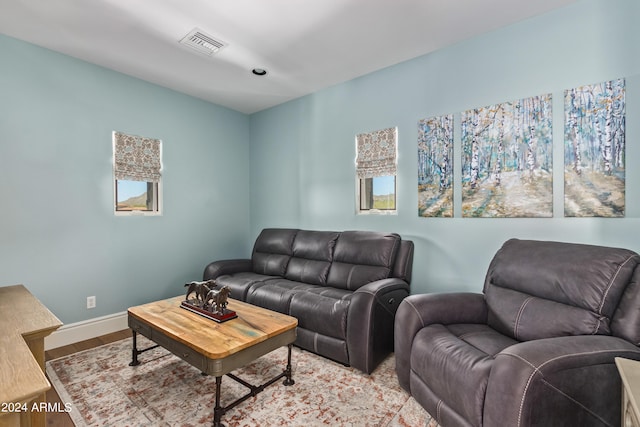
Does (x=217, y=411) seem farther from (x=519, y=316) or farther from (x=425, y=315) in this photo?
(x=519, y=316)

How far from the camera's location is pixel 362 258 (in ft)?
9.75

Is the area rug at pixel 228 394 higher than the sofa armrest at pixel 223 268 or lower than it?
lower

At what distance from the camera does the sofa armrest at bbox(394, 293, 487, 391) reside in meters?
1.97

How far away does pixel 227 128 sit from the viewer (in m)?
4.31

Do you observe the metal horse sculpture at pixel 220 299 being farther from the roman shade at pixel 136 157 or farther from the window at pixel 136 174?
the roman shade at pixel 136 157

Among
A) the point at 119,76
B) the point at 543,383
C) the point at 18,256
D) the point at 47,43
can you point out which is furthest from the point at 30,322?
the point at 119,76

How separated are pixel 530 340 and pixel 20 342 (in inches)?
97.5

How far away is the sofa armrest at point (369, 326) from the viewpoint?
2248mm

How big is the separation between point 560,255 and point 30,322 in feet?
9.47

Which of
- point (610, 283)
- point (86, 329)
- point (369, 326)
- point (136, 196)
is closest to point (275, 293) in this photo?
point (369, 326)

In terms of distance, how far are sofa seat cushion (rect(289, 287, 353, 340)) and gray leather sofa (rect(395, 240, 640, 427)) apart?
506 millimetres

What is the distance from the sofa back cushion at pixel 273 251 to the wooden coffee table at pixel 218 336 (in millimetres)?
1118

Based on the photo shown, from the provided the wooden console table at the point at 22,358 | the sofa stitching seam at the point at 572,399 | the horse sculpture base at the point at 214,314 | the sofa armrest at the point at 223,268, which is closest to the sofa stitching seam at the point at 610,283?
the sofa stitching seam at the point at 572,399

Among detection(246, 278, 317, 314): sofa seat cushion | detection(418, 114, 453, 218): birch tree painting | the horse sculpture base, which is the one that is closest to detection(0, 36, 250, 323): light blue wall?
detection(246, 278, 317, 314): sofa seat cushion
